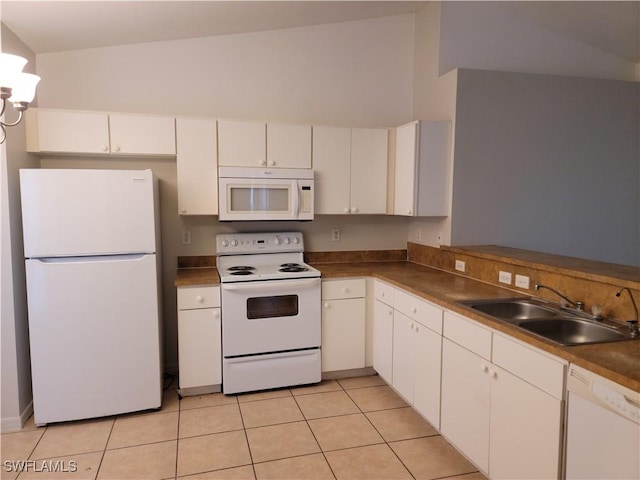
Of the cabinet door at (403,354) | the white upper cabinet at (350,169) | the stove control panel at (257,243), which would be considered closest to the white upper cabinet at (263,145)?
the white upper cabinet at (350,169)

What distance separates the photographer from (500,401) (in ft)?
6.11

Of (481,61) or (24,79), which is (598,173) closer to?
(481,61)

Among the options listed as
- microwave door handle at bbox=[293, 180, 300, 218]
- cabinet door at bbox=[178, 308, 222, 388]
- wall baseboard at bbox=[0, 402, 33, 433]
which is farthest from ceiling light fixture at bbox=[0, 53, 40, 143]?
wall baseboard at bbox=[0, 402, 33, 433]

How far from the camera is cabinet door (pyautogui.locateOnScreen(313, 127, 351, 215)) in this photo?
3.30m

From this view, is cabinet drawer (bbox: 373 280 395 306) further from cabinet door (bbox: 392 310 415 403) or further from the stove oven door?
the stove oven door

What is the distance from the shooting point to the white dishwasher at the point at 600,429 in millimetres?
1285

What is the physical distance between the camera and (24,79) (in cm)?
164

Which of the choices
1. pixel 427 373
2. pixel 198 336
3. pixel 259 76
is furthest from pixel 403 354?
pixel 259 76

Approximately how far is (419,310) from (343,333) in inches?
33.9

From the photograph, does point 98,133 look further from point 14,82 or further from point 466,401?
point 466,401

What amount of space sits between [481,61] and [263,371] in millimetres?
2907

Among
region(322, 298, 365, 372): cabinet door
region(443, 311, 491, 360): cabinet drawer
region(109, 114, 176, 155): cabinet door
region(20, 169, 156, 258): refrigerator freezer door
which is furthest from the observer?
region(322, 298, 365, 372): cabinet door

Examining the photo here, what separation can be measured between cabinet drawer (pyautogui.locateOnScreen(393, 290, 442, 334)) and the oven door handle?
2.09 feet

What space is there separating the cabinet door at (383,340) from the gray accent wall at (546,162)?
75 centimetres
